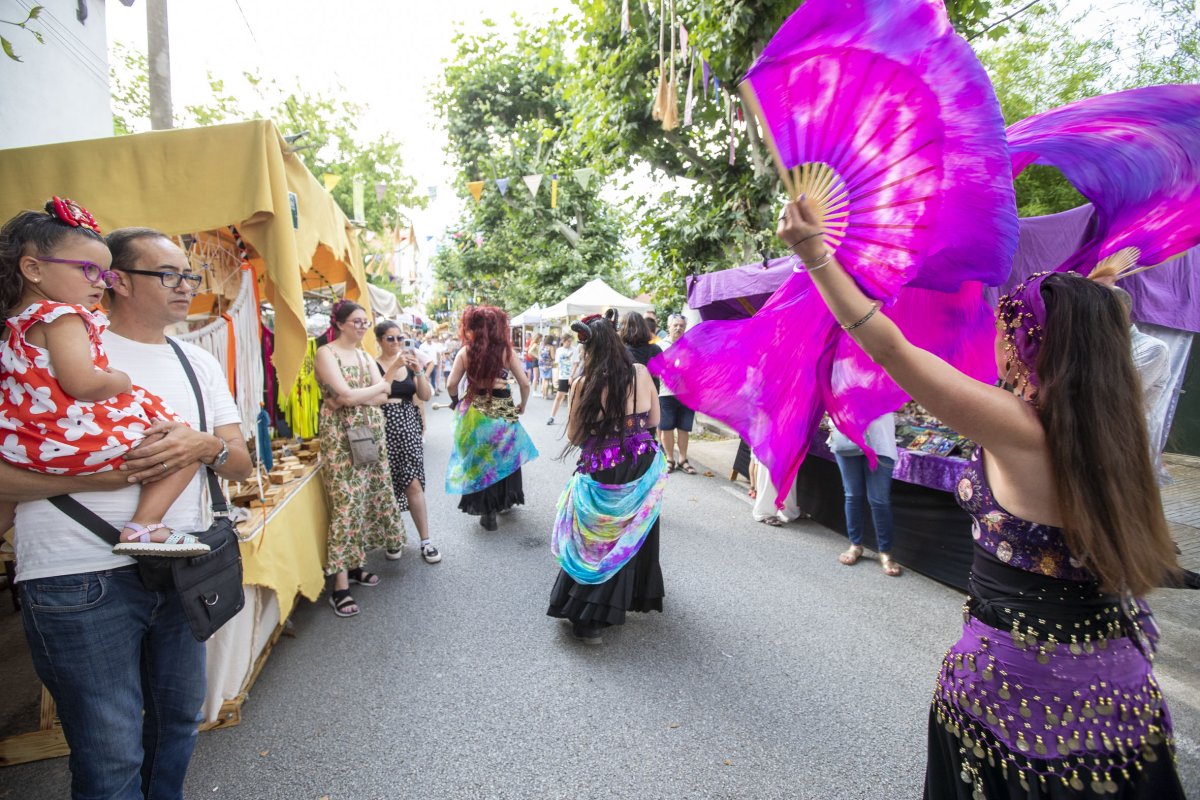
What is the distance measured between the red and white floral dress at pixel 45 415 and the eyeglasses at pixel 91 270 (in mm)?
134

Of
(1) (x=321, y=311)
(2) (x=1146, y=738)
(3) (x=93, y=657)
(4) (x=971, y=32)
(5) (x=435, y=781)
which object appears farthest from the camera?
(1) (x=321, y=311)

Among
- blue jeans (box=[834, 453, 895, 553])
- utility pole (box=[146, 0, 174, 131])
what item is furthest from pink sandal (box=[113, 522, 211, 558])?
utility pole (box=[146, 0, 174, 131])

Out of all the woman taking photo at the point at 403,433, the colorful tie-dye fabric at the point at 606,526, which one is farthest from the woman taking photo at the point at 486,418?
the colorful tie-dye fabric at the point at 606,526

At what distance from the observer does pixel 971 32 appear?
19.3 feet

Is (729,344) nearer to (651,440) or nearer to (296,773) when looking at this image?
(651,440)

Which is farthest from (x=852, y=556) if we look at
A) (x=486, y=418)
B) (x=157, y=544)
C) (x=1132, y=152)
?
(x=157, y=544)

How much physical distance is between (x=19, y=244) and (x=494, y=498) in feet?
12.7

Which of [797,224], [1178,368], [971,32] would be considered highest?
[971,32]

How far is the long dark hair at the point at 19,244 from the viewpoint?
53.0 inches

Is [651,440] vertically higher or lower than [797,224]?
lower

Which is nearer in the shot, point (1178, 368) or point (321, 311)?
point (1178, 368)

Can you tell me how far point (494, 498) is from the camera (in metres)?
4.98

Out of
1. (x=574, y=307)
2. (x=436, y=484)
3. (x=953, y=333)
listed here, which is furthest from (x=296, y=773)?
(x=574, y=307)

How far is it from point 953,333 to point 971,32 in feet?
20.7
